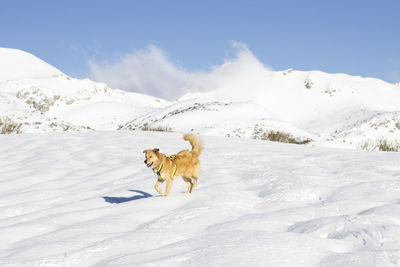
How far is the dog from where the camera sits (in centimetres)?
480

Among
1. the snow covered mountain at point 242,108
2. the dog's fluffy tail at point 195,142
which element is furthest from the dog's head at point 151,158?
the snow covered mountain at point 242,108

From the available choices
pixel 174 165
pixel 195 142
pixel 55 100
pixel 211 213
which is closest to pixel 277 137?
pixel 195 142

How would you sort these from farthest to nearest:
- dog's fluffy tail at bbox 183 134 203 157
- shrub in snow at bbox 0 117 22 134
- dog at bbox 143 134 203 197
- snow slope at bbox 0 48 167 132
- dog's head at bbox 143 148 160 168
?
snow slope at bbox 0 48 167 132, shrub in snow at bbox 0 117 22 134, dog's fluffy tail at bbox 183 134 203 157, dog at bbox 143 134 203 197, dog's head at bbox 143 148 160 168

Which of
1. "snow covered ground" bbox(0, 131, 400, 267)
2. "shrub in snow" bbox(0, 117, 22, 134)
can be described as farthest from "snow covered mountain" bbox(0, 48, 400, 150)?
"snow covered ground" bbox(0, 131, 400, 267)

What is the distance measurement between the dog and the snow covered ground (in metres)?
0.24

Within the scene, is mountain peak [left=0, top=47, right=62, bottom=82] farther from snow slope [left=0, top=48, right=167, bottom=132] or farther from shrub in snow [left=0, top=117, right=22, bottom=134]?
shrub in snow [left=0, top=117, right=22, bottom=134]

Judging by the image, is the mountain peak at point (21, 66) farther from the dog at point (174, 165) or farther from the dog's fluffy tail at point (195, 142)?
the dog at point (174, 165)

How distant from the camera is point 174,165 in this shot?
5.11 metres

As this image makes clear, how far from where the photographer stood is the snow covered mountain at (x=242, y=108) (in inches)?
729

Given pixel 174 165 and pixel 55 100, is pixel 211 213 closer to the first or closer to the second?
pixel 174 165

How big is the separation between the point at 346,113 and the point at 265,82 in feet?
36.3

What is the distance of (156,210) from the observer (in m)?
4.30

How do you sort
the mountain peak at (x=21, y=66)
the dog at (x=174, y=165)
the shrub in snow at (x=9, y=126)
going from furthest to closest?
the mountain peak at (x=21, y=66) < the shrub in snow at (x=9, y=126) < the dog at (x=174, y=165)

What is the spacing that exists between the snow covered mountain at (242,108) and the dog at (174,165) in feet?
31.1
